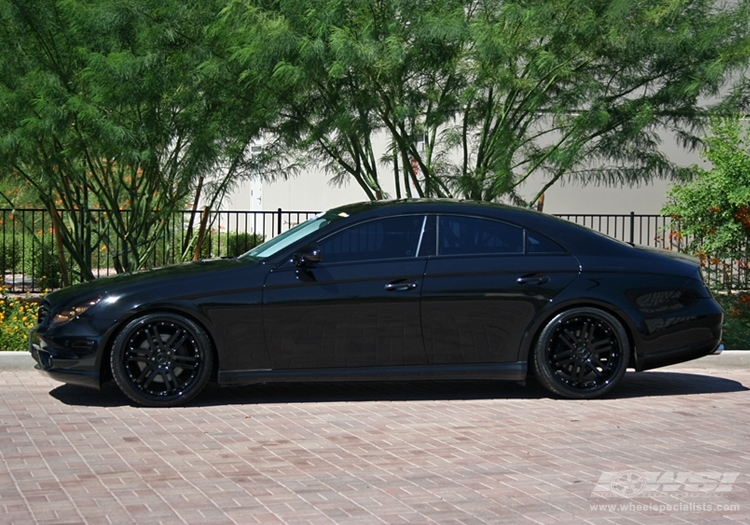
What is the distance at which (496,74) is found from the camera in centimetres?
1111

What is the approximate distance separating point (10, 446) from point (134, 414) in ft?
4.13

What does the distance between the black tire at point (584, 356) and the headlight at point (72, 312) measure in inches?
138

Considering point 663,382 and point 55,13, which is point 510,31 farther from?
point 55,13

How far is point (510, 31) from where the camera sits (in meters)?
11.3

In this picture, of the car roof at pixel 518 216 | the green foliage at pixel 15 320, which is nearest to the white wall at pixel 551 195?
the green foliage at pixel 15 320

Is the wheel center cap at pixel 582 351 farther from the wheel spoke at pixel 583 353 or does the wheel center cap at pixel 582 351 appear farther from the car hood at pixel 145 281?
the car hood at pixel 145 281

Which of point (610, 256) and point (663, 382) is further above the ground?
point (610, 256)

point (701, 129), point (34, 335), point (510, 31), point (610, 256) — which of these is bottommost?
point (34, 335)

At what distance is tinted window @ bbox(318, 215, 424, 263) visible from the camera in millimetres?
8469

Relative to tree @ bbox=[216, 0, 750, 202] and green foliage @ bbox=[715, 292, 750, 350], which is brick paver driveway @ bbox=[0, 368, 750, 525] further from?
tree @ bbox=[216, 0, 750, 202]

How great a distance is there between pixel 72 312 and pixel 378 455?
2.91 metres

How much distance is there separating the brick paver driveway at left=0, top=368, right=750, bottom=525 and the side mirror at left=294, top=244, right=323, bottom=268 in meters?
1.13

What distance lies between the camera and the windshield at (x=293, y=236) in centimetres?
862

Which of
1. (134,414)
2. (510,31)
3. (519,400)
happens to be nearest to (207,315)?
(134,414)
